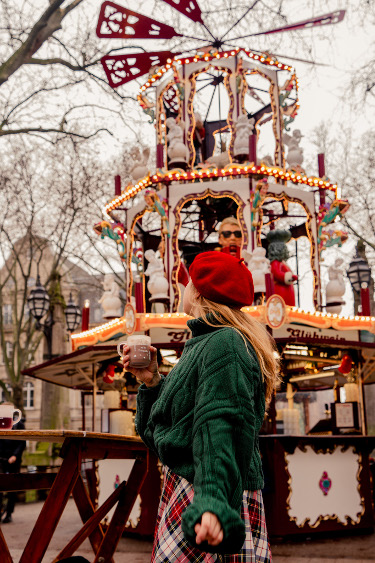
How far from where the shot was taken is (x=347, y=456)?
408 inches

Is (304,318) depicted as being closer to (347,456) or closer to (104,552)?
(347,456)

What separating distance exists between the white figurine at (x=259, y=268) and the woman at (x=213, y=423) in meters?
7.37

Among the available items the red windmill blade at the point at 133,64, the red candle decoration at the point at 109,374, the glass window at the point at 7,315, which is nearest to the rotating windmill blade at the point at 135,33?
the red windmill blade at the point at 133,64

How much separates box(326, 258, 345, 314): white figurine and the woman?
A: 28.2 feet

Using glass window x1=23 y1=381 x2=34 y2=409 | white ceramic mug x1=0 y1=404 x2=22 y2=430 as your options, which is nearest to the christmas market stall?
white ceramic mug x1=0 y1=404 x2=22 y2=430

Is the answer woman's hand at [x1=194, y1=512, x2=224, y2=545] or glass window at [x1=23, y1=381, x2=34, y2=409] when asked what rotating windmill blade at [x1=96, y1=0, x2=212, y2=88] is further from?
glass window at [x1=23, y1=381, x2=34, y2=409]

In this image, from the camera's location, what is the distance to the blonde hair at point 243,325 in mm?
2635

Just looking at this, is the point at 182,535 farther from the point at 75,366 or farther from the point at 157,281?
the point at 75,366

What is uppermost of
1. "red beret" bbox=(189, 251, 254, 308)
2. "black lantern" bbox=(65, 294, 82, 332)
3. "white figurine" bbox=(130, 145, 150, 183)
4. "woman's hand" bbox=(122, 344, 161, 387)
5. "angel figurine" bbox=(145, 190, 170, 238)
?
"white figurine" bbox=(130, 145, 150, 183)

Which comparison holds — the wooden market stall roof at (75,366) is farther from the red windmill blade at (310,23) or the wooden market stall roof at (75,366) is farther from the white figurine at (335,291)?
the red windmill blade at (310,23)

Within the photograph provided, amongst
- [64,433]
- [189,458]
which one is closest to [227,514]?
[189,458]

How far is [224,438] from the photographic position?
7.20 feet

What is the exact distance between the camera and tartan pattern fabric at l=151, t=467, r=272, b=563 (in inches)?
94.2

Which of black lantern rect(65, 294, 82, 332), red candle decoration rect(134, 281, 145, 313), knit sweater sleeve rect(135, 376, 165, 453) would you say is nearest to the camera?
knit sweater sleeve rect(135, 376, 165, 453)
